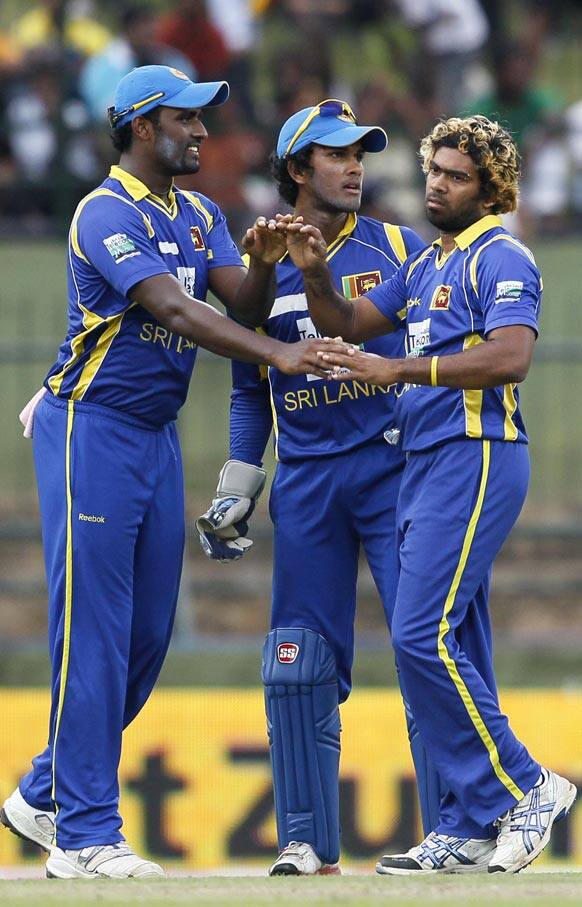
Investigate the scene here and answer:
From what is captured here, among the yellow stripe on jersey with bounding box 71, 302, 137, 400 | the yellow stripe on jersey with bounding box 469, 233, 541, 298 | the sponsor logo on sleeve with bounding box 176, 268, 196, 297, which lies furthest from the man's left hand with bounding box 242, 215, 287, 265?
the yellow stripe on jersey with bounding box 469, 233, 541, 298

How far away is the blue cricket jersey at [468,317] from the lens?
18.1 feet

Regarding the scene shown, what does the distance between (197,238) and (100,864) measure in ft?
7.03

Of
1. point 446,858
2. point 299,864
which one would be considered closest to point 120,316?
point 299,864

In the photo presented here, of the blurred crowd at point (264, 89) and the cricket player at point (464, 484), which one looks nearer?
the cricket player at point (464, 484)

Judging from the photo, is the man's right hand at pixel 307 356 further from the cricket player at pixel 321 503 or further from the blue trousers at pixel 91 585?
the blue trousers at pixel 91 585

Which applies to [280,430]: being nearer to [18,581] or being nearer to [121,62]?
[18,581]

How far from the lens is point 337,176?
613 centimetres

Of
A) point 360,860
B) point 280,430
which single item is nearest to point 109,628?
point 280,430

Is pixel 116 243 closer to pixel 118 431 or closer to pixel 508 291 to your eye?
pixel 118 431

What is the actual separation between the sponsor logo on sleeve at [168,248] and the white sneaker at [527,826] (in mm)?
2131

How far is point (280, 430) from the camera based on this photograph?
20.6 ft

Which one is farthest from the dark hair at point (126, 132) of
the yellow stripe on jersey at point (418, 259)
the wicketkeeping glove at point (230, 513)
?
the wicketkeeping glove at point (230, 513)

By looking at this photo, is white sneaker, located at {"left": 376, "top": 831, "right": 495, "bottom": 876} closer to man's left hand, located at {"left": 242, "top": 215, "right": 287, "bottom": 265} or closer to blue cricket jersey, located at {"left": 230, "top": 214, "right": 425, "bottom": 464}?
blue cricket jersey, located at {"left": 230, "top": 214, "right": 425, "bottom": 464}

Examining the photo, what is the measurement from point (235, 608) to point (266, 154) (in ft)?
10.3
